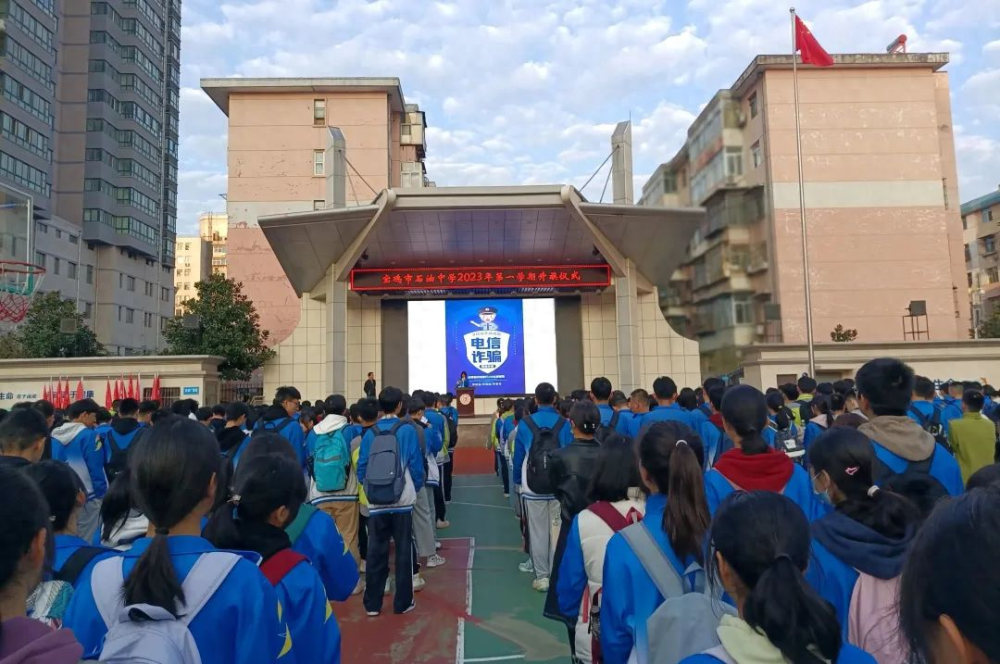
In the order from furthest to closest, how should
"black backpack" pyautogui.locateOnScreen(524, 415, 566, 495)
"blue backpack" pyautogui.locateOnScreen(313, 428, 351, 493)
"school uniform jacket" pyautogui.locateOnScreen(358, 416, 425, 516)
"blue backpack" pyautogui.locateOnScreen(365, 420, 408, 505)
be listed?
1. "blue backpack" pyautogui.locateOnScreen(313, 428, 351, 493)
2. "school uniform jacket" pyautogui.locateOnScreen(358, 416, 425, 516)
3. "blue backpack" pyautogui.locateOnScreen(365, 420, 408, 505)
4. "black backpack" pyautogui.locateOnScreen(524, 415, 566, 495)

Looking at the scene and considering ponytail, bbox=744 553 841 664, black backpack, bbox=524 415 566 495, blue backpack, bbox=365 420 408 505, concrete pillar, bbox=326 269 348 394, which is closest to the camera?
ponytail, bbox=744 553 841 664

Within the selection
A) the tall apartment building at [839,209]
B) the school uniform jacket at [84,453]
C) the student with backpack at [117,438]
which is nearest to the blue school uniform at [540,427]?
the student with backpack at [117,438]

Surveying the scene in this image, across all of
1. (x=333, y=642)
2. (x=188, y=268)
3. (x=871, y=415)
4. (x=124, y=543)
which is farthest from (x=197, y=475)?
(x=188, y=268)

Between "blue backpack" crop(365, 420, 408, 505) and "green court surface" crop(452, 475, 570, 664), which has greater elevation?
"blue backpack" crop(365, 420, 408, 505)

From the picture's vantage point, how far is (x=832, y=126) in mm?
29391

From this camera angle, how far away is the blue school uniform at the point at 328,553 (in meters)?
2.72

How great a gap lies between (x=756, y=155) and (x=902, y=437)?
2993 centimetres

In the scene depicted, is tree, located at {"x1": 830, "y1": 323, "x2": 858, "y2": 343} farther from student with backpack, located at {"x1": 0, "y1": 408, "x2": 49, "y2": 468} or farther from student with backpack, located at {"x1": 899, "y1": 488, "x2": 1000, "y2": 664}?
student with backpack, located at {"x1": 899, "y1": 488, "x2": 1000, "y2": 664}

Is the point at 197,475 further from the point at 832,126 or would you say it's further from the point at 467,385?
the point at 832,126

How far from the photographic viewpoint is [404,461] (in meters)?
5.54

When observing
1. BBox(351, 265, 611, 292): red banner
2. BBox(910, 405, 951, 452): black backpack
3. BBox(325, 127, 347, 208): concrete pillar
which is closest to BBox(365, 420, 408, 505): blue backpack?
BBox(910, 405, 951, 452): black backpack

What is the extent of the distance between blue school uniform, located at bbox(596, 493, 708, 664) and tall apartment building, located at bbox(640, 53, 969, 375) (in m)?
27.4

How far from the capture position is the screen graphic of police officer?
794 inches

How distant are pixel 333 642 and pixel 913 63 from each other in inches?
1417
